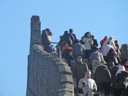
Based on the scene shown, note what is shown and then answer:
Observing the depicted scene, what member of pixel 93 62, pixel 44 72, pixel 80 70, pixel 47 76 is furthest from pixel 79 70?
pixel 44 72

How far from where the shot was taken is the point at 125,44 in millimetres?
24547

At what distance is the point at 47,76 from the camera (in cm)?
2066

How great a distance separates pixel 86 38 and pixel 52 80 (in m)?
3.49

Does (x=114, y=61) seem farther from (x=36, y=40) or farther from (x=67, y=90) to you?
(x=36, y=40)

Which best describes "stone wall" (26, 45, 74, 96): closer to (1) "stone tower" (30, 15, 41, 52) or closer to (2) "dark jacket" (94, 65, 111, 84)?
(2) "dark jacket" (94, 65, 111, 84)

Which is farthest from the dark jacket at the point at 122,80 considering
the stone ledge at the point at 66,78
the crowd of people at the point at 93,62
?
the stone ledge at the point at 66,78

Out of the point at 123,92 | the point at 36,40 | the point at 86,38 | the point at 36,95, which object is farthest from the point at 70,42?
the point at 123,92

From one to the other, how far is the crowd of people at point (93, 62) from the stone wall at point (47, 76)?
349mm

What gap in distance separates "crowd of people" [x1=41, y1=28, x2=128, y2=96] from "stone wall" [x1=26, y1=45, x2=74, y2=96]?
349 millimetres

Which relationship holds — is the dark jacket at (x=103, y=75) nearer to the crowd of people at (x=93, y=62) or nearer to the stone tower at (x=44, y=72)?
the crowd of people at (x=93, y=62)

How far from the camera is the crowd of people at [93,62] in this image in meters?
16.0

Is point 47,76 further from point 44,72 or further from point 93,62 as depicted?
point 93,62

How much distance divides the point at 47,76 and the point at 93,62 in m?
1.99

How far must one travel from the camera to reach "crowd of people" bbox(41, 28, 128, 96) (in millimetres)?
15984
